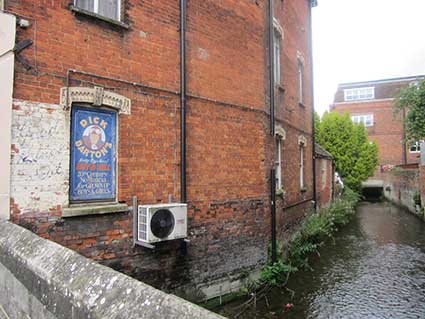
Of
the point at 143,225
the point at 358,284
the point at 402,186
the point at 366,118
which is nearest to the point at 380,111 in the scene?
the point at 366,118

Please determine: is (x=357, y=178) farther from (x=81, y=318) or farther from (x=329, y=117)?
(x=81, y=318)

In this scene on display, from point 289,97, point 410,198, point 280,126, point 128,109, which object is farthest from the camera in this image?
point 410,198

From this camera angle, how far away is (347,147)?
24234 mm

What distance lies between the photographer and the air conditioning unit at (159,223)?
5586mm

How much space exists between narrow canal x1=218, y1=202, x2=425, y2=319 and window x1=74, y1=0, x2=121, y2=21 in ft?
19.7

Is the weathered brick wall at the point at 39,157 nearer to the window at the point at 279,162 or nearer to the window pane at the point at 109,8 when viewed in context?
the window pane at the point at 109,8

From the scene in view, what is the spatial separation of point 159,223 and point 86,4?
12.9 feet

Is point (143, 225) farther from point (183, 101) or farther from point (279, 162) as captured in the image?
point (279, 162)

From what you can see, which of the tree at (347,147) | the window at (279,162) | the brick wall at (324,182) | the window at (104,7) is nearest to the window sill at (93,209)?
the window at (104,7)

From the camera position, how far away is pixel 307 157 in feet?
44.9

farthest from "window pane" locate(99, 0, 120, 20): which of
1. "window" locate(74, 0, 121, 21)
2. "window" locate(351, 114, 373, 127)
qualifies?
"window" locate(351, 114, 373, 127)

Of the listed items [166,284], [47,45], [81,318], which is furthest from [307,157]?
[81,318]

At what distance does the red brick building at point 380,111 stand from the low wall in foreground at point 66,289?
37.4m

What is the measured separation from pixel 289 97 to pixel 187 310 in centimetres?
1012
